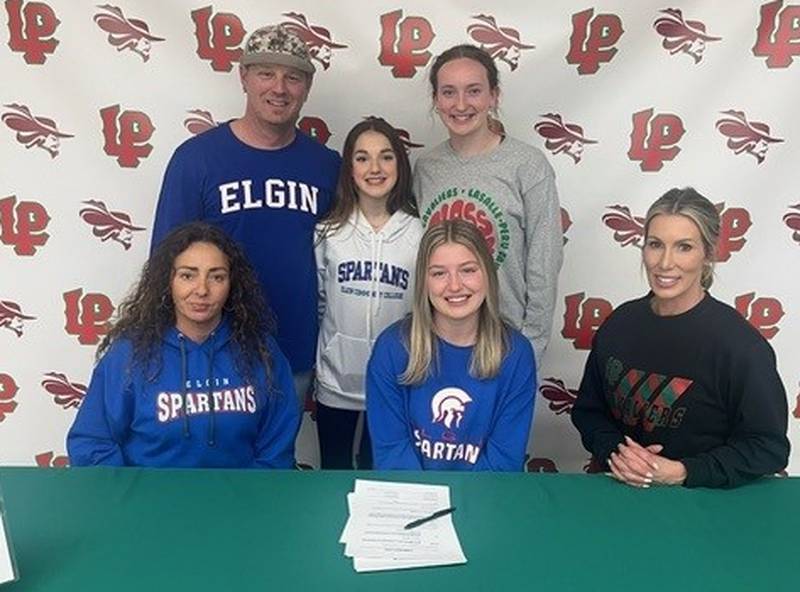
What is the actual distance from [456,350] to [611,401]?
355mm

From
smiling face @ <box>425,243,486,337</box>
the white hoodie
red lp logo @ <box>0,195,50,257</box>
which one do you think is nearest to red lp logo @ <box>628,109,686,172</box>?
the white hoodie

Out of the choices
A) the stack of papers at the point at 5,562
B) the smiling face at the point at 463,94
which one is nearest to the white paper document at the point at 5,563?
the stack of papers at the point at 5,562

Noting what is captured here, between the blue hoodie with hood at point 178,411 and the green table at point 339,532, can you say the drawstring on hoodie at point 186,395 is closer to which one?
the blue hoodie with hood at point 178,411

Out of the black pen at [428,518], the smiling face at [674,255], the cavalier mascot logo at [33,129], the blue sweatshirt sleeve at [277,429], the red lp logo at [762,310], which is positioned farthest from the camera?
the red lp logo at [762,310]

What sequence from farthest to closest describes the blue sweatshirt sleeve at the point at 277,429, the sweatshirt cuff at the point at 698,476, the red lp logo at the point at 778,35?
1. the red lp logo at the point at 778,35
2. the blue sweatshirt sleeve at the point at 277,429
3. the sweatshirt cuff at the point at 698,476

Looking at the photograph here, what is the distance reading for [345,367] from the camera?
191cm

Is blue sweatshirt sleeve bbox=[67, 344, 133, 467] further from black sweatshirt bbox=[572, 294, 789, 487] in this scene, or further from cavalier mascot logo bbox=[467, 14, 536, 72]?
cavalier mascot logo bbox=[467, 14, 536, 72]

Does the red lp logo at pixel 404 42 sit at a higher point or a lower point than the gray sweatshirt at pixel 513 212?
higher

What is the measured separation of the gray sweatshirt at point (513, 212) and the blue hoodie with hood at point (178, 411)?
648 mm

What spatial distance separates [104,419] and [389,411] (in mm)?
574

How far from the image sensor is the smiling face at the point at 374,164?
1.80 m

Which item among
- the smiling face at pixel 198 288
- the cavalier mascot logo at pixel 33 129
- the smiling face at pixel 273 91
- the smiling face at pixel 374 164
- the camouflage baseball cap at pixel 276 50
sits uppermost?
the camouflage baseball cap at pixel 276 50

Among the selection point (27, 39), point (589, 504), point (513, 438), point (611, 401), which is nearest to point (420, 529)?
point (589, 504)

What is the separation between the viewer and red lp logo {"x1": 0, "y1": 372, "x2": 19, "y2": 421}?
2.32 metres
